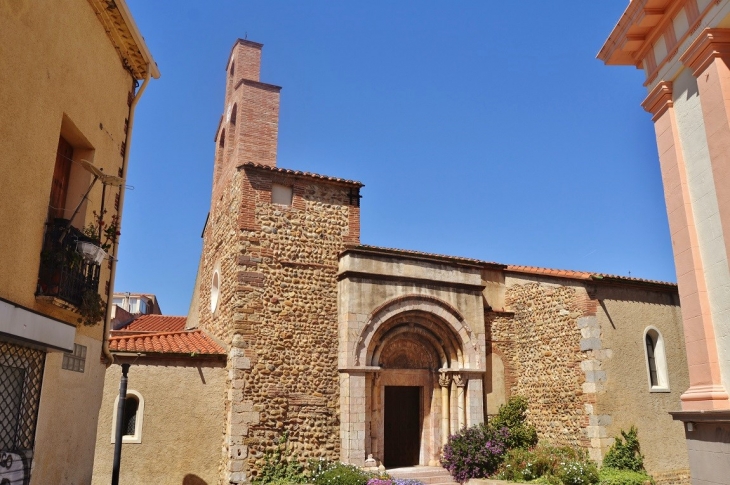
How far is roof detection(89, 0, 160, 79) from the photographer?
8.32 m

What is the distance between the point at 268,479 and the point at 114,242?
22.6ft

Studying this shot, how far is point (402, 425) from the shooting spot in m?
15.6

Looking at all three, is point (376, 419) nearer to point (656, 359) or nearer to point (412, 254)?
point (412, 254)

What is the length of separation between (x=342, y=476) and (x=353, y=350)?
299 centimetres

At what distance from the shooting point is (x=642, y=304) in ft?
50.9

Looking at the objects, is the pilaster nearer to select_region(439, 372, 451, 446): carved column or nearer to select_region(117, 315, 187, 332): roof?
select_region(439, 372, 451, 446): carved column

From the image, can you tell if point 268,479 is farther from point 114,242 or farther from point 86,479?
point 114,242

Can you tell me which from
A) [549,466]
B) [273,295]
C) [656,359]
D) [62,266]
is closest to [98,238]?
[62,266]

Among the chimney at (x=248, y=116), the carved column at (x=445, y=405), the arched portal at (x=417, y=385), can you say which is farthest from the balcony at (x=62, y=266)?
the carved column at (x=445, y=405)

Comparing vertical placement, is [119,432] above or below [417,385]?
below

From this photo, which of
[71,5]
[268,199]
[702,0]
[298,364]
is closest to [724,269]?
[702,0]

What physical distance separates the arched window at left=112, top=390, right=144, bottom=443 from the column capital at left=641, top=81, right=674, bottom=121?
11.6 meters

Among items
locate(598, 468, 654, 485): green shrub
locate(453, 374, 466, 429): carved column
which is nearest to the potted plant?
locate(453, 374, 466, 429): carved column

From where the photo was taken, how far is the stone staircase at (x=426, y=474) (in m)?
13.9
